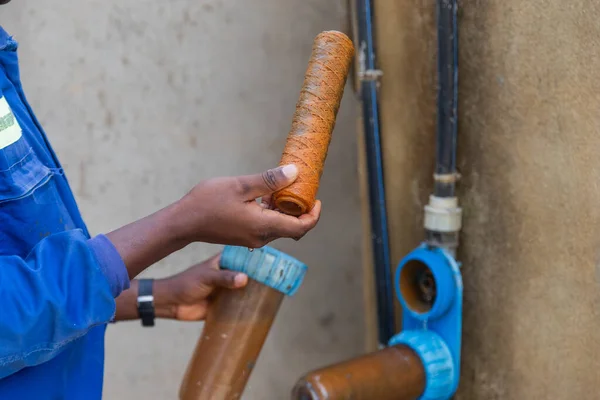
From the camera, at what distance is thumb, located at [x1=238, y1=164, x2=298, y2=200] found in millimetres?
899

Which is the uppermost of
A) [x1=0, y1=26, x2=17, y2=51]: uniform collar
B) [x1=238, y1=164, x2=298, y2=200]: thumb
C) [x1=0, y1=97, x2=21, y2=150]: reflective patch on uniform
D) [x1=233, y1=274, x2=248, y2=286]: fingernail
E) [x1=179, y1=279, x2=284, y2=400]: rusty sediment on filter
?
[x1=0, y1=26, x2=17, y2=51]: uniform collar

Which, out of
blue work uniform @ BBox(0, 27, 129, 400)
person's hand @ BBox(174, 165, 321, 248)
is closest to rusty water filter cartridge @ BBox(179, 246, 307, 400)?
blue work uniform @ BBox(0, 27, 129, 400)

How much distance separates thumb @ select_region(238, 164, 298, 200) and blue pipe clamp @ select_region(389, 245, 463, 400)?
1.76 ft

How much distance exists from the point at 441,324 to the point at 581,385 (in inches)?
11.4

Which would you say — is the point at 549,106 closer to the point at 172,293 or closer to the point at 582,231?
the point at 582,231

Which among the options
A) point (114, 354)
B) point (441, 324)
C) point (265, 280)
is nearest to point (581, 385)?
point (441, 324)

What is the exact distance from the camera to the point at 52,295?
0.80m

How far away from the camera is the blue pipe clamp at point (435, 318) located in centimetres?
133

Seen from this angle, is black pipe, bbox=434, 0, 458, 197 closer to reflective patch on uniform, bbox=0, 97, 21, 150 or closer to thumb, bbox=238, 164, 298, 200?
thumb, bbox=238, 164, 298, 200

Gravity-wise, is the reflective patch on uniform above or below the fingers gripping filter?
above

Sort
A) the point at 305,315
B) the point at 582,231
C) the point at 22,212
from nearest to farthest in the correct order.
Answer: the point at 22,212 < the point at 582,231 < the point at 305,315

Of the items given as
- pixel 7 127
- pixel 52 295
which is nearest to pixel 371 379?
pixel 52 295

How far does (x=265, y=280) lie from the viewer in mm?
1283

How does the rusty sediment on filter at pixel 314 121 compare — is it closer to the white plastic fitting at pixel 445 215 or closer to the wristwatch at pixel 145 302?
the white plastic fitting at pixel 445 215
